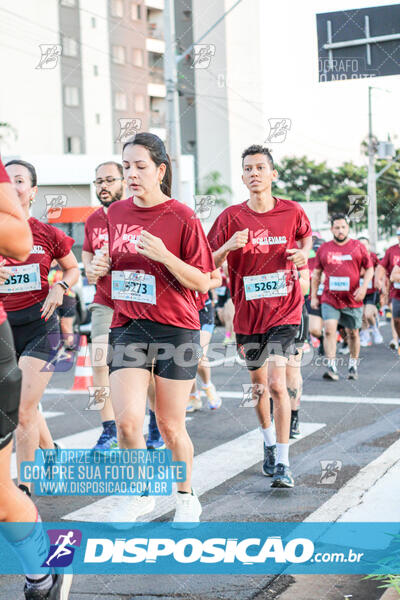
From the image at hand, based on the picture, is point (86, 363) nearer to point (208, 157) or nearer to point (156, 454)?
point (156, 454)

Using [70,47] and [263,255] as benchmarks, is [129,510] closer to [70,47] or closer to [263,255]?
[263,255]

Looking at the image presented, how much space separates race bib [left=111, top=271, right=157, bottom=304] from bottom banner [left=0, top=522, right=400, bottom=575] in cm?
123

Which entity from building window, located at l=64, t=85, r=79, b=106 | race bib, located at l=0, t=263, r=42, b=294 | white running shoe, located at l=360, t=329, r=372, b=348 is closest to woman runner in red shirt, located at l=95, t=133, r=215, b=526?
race bib, located at l=0, t=263, r=42, b=294

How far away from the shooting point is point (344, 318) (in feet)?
34.5

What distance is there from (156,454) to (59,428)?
216cm

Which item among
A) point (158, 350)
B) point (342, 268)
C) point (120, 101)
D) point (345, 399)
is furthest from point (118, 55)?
point (158, 350)

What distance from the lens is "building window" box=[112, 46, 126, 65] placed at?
51.1 meters

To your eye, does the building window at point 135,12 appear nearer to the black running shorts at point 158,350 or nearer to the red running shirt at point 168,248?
the red running shirt at point 168,248

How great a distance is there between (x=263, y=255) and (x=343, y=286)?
515 cm

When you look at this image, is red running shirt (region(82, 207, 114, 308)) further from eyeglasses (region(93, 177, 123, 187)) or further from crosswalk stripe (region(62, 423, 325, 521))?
crosswalk stripe (region(62, 423, 325, 521))

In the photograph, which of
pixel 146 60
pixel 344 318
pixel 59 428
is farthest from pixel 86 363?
pixel 146 60

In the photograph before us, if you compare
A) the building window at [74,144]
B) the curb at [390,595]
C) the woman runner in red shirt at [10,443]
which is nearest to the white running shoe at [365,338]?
the curb at [390,595]

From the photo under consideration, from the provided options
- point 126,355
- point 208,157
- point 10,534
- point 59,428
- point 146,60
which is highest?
point 146,60

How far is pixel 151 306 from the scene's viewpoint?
4.23 m
